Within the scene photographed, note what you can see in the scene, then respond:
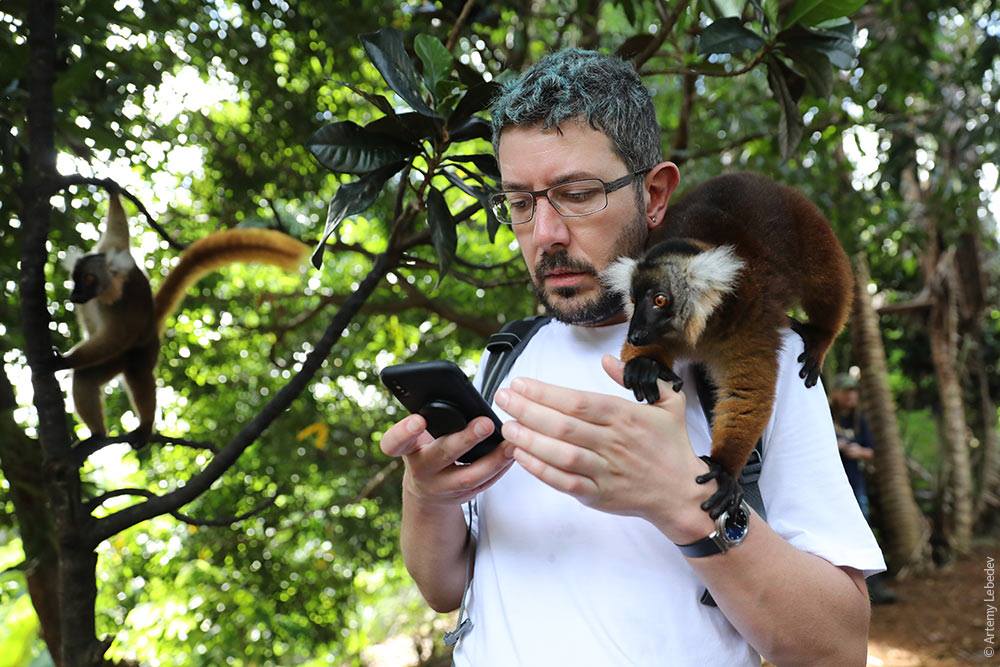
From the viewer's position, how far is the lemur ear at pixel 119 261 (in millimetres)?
Answer: 2631

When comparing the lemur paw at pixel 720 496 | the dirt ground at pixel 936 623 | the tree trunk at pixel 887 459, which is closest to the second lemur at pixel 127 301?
the lemur paw at pixel 720 496

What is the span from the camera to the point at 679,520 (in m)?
1.00

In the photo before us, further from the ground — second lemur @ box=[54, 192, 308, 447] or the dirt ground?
second lemur @ box=[54, 192, 308, 447]

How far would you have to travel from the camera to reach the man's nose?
4.39ft

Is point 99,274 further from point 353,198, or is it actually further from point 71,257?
point 353,198

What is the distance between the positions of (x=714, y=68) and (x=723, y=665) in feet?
6.11

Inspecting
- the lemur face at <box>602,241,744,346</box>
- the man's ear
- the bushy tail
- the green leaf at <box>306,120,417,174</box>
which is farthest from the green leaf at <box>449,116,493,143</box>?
the bushy tail

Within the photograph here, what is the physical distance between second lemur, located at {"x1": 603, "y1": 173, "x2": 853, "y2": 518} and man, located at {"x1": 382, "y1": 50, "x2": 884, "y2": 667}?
5 centimetres

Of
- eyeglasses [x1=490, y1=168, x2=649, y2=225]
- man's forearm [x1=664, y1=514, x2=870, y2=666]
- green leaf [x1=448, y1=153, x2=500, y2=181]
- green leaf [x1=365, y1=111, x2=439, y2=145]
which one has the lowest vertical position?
man's forearm [x1=664, y1=514, x2=870, y2=666]

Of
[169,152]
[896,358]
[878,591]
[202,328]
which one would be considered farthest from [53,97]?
[896,358]

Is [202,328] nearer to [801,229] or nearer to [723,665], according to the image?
[801,229]

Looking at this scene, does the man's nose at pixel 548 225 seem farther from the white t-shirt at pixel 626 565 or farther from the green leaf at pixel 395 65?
the green leaf at pixel 395 65

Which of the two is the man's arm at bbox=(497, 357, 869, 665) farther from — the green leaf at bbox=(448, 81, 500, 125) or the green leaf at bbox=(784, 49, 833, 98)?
the green leaf at bbox=(784, 49, 833, 98)

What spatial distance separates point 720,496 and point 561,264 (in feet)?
1.71
